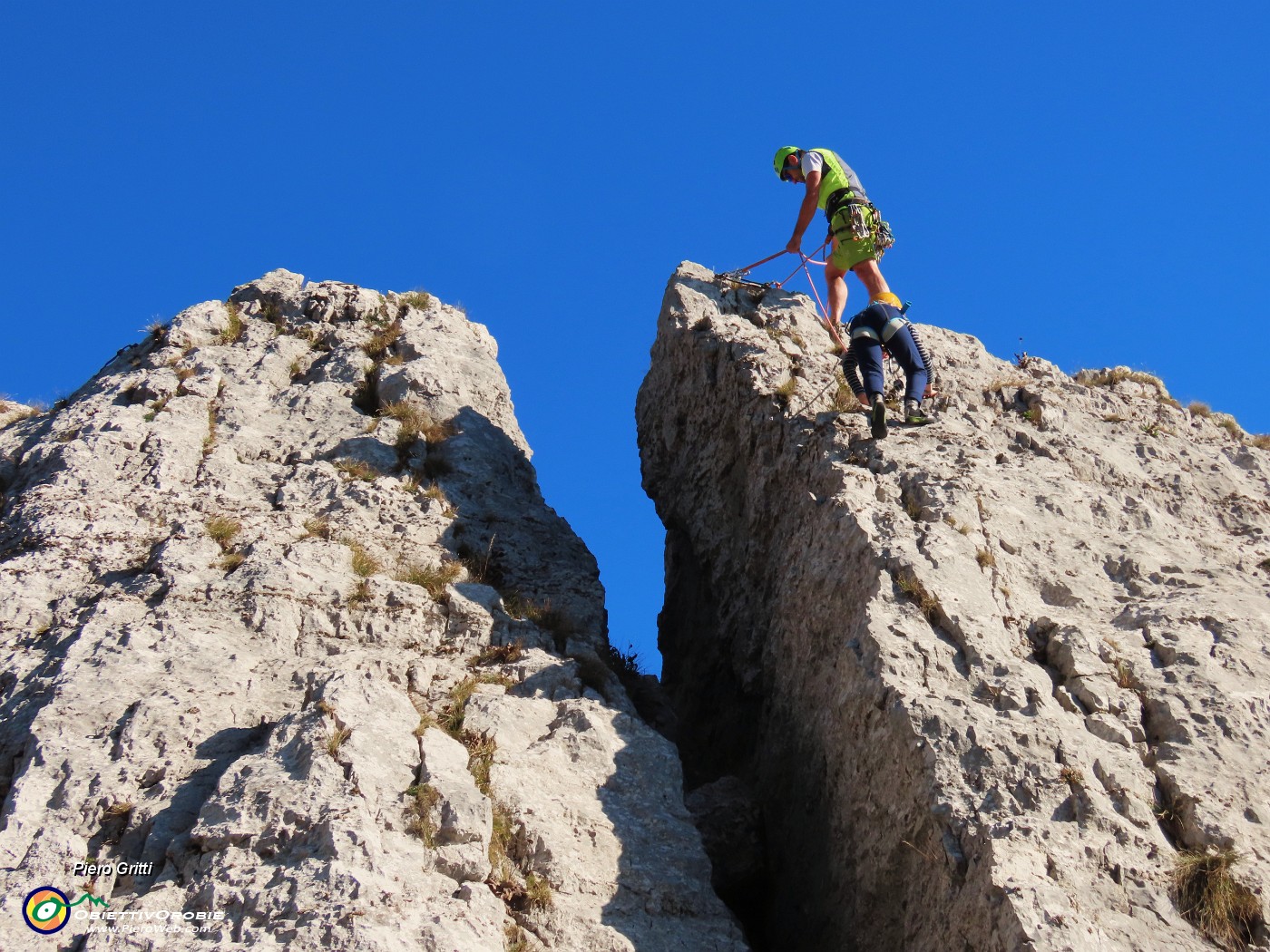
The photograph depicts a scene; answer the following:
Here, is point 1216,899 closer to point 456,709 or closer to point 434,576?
point 456,709

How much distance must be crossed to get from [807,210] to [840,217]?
0.81 m

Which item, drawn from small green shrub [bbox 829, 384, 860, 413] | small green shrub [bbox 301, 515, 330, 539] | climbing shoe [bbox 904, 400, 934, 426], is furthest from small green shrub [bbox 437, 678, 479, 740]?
climbing shoe [bbox 904, 400, 934, 426]

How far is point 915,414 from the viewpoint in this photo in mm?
13438

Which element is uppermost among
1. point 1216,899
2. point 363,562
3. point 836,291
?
point 836,291

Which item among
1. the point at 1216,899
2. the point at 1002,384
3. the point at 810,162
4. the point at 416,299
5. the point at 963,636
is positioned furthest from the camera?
the point at 416,299

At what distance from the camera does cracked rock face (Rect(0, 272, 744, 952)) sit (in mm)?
8984

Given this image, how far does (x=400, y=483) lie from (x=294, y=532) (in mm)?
1657

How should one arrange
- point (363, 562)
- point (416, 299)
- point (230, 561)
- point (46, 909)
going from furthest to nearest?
point (416, 299), point (363, 562), point (230, 561), point (46, 909)

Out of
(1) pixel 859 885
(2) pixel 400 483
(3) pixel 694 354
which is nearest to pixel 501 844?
(1) pixel 859 885

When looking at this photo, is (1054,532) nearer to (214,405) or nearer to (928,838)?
(928,838)

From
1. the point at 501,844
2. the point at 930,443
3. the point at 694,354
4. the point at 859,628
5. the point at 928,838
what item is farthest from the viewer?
the point at 694,354

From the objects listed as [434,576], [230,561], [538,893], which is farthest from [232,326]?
[538,893]

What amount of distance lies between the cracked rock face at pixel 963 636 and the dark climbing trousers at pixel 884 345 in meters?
0.53

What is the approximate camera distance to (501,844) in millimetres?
9781
